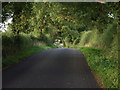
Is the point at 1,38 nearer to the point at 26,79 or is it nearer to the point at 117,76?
the point at 26,79

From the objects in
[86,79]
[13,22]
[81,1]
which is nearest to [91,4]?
[81,1]

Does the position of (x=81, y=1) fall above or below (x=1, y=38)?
above

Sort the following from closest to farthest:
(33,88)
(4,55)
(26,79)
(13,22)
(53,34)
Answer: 1. (33,88)
2. (26,79)
3. (4,55)
4. (13,22)
5. (53,34)

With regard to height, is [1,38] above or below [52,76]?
above

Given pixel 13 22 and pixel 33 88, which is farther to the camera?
pixel 13 22

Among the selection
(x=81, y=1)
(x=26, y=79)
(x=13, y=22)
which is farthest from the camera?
(x=13, y=22)

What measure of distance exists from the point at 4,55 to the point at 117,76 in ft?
33.6

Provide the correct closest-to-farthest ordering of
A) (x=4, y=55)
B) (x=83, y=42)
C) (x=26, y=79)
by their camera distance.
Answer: (x=26, y=79) → (x=4, y=55) → (x=83, y=42)

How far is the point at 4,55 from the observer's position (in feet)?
51.8

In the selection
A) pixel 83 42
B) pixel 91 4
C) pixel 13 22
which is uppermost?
pixel 91 4

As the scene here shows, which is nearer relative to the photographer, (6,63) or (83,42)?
(6,63)

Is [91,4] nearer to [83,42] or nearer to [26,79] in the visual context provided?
[26,79]

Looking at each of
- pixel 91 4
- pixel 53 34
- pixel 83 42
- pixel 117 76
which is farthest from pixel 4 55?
pixel 53 34

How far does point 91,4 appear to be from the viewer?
13.3 meters
